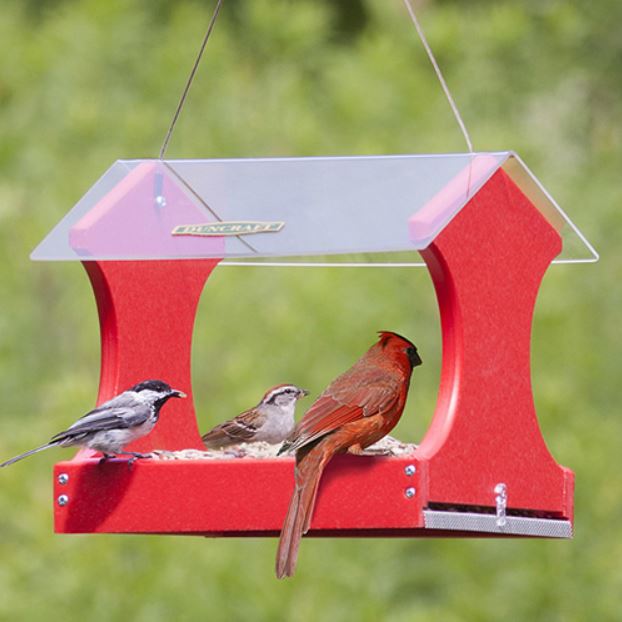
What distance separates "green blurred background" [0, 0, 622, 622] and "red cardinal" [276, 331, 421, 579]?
3985mm

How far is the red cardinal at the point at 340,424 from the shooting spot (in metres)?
4.85

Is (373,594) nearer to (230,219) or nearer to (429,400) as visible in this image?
(429,400)

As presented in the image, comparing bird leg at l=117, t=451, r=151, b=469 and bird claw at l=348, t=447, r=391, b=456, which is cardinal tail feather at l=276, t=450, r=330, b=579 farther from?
bird leg at l=117, t=451, r=151, b=469

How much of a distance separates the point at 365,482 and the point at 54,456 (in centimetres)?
555

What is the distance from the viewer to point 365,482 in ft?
16.4

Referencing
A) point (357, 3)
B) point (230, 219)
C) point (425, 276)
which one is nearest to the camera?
point (230, 219)

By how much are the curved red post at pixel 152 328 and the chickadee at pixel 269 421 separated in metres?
0.19

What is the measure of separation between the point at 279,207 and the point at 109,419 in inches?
32.9

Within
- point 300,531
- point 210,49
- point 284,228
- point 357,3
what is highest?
point 357,3

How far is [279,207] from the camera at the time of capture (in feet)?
17.1

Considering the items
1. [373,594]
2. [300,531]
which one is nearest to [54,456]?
[373,594]

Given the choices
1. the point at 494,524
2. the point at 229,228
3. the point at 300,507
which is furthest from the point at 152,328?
the point at 494,524

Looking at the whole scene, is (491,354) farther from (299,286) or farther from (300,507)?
(299,286)

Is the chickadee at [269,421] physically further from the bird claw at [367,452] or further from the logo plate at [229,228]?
the logo plate at [229,228]
